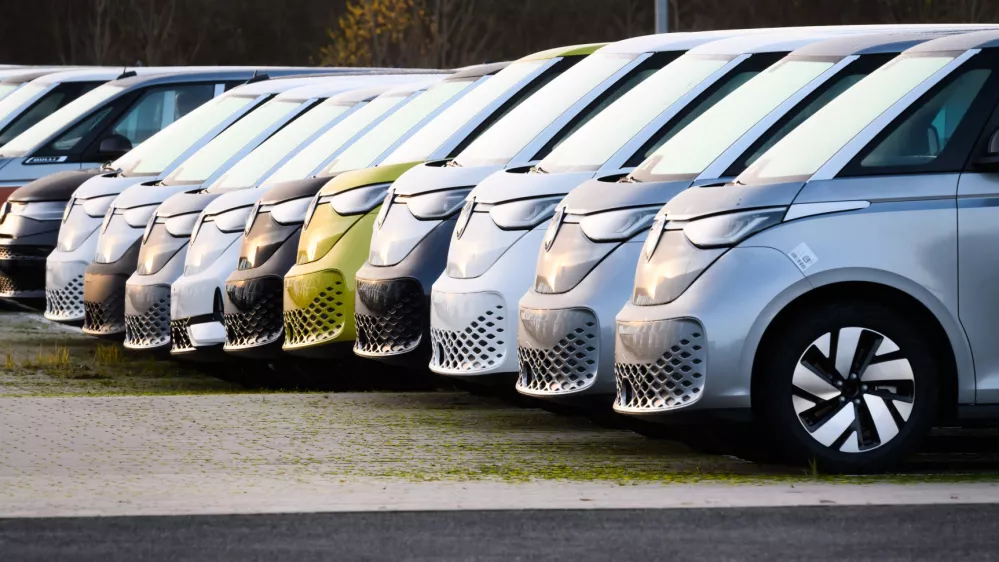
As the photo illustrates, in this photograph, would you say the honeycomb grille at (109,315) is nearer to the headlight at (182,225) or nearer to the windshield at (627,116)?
the headlight at (182,225)

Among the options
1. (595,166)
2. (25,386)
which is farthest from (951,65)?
(25,386)

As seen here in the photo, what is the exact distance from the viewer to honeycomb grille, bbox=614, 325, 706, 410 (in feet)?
28.4

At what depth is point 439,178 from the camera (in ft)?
36.4

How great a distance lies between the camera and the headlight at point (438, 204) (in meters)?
11.0

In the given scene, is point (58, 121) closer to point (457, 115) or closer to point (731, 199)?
point (457, 115)

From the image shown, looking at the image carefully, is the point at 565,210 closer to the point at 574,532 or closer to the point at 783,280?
the point at 783,280

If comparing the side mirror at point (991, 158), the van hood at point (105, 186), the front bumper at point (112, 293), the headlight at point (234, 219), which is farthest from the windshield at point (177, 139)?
the side mirror at point (991, 158)

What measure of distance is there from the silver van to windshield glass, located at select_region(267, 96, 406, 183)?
4583 millimetres

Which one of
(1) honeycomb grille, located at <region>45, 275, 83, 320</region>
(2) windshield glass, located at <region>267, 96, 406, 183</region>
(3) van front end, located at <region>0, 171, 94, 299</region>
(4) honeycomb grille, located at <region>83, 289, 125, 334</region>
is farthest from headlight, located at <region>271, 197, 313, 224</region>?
(3) van front end, located at <region>0, 171, 94, 299</region>

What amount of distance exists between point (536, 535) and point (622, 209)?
7.99 ft

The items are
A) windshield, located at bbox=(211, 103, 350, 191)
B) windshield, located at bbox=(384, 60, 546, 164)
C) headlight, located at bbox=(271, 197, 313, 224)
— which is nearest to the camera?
windshield, located at bbox=(384, 60, 546, 164)

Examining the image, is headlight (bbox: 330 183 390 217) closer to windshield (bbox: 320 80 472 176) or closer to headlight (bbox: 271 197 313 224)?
headlight (bbox: 271 197 313 224)

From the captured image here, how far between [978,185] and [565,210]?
1818 millimetres

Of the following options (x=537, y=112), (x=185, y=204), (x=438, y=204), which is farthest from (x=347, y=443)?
(x=185, y=204)
